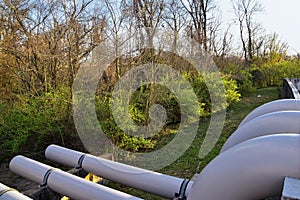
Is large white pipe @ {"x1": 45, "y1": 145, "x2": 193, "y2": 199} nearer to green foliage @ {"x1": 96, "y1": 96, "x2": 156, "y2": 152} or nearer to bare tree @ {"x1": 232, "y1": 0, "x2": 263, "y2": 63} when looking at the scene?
green foliage @ {"x1": 96, "y1": 96, "x2": 156, "y2": 152}

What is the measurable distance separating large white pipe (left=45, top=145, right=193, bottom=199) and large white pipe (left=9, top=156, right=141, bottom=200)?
18.1 inches

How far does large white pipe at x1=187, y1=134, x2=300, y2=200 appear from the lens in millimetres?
1123

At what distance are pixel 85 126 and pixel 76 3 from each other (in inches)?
86.9

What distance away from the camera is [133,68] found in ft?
15.0

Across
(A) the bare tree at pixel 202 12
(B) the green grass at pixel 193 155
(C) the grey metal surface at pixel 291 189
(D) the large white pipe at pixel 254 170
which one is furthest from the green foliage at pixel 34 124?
(A) the bare tree at pixel 202 12

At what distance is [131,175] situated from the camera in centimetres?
268

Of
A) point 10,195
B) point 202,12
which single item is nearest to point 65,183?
point 10,195

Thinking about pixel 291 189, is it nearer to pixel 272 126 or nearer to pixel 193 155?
pixel 272 126

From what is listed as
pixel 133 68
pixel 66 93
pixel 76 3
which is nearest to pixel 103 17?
pixel 76 3

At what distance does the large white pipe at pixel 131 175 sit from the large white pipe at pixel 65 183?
46 centimetres

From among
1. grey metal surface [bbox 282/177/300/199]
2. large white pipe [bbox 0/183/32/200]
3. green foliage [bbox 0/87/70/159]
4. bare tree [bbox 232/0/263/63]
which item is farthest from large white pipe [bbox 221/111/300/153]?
bare tree [bbox 232/0/263/63]

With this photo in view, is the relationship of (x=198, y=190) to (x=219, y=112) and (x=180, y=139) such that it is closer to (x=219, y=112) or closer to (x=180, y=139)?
(x=180, y=139)

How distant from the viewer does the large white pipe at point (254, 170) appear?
3.68 ft

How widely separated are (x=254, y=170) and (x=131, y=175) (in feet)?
5.57
